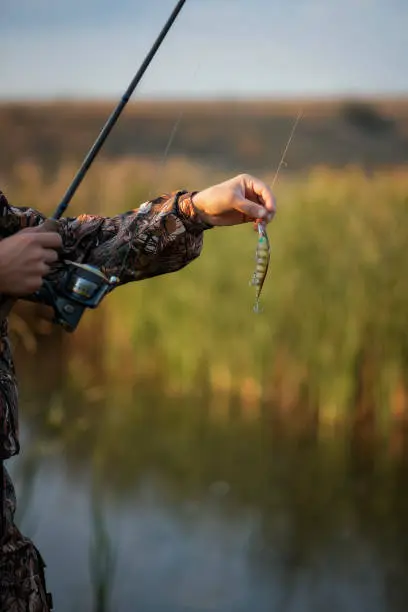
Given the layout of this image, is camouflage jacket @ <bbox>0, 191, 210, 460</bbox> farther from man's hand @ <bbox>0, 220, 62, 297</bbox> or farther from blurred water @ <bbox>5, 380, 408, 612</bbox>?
blurred water @ <bbox>5, 380, 408, 612</bbox>

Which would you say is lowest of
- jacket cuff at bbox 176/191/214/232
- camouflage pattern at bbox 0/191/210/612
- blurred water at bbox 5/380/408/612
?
blurred water at bbox 5/380/408/612

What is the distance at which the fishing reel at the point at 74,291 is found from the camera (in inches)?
50.1

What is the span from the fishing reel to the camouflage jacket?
10 cm

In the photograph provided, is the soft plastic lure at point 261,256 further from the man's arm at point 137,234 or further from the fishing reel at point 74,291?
the fishing reel at point 74,291

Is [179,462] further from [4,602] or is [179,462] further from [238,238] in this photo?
[4,602]

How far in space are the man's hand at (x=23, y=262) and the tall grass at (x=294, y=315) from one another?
2799 mm

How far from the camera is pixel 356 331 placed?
3871 millimetres

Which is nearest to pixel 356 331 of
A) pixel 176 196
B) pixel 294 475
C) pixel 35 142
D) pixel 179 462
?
pixel 294 475

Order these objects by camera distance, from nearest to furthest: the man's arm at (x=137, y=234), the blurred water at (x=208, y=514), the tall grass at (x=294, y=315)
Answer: the man's arm at (x=137, y=234)
the blurred water at (x=208, y=514)
the tall grass at (x=294, y=315)

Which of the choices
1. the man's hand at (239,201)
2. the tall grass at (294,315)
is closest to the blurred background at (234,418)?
the tall grass at (294,315)

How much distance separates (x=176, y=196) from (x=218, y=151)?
653cm

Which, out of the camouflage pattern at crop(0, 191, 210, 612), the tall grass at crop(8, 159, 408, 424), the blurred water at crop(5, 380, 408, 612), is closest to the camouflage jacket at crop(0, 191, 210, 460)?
the camouflage pattern at crop(0, 191, 210, 612)

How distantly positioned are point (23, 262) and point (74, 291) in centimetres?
12

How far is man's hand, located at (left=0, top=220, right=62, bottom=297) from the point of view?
3.81 feet
